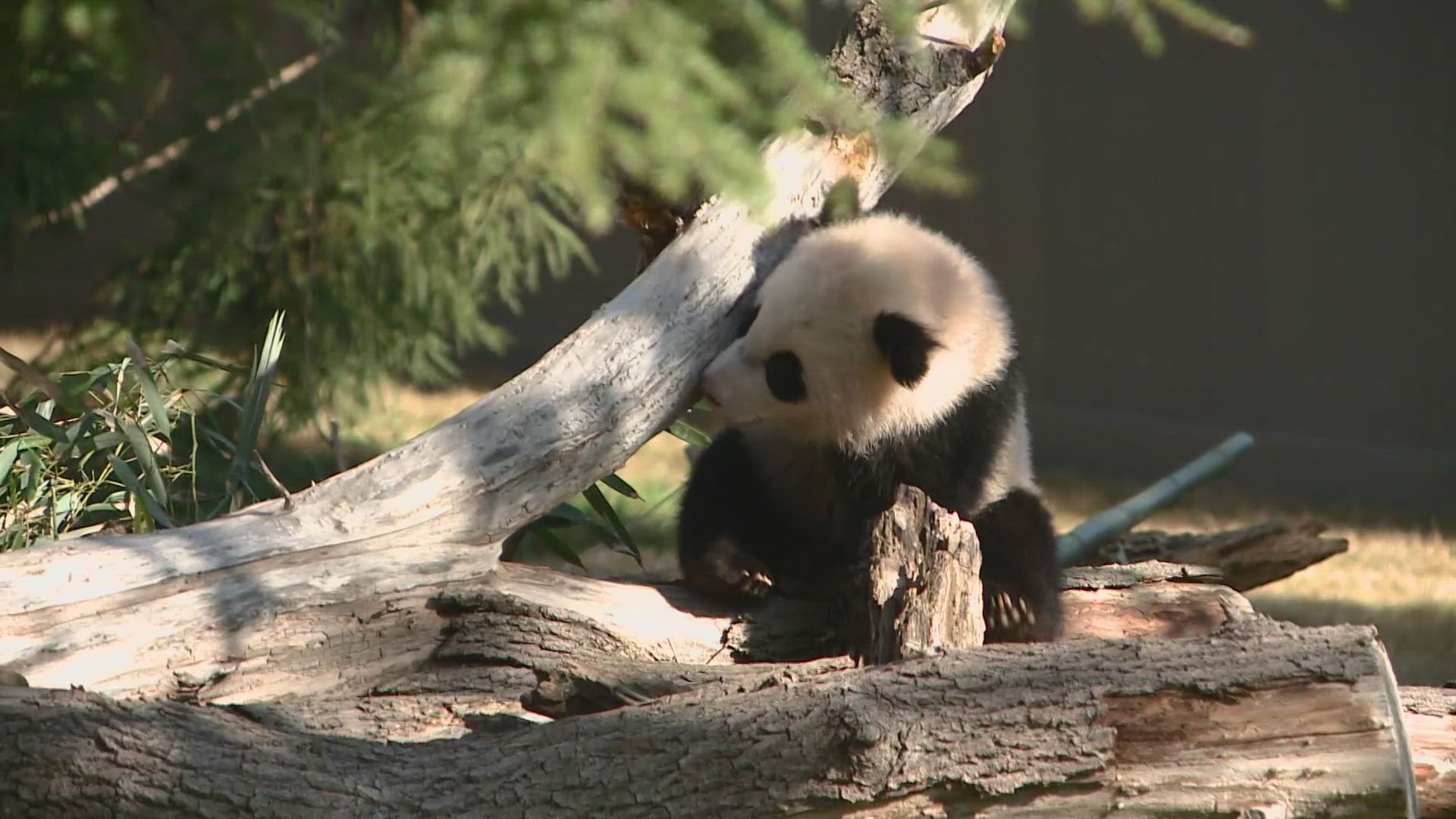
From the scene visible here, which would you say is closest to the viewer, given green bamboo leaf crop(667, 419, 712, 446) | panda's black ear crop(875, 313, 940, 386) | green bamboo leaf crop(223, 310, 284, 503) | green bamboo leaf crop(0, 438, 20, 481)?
panda's black ear crop(875, 313, 940, 386)

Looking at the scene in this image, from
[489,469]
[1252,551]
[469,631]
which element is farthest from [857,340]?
[1252,551]

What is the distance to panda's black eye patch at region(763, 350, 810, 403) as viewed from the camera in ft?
10.4

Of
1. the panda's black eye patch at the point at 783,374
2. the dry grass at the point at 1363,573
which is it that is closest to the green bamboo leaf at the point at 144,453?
the panda's black eye patch at the point at 783,374

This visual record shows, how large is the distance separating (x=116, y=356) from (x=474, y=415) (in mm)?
1560

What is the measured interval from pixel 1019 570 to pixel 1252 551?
163cm

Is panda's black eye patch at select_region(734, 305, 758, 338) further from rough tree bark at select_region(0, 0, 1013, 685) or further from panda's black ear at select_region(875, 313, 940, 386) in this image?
panda's black ear at select_region(875, 313, 940, 386)

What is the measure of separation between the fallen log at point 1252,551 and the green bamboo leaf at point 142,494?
2.62m

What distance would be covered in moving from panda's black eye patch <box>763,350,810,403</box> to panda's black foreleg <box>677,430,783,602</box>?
1.20 feet

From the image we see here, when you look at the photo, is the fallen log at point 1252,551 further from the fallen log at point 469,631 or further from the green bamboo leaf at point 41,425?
the green bamboo leaf at point 41,425

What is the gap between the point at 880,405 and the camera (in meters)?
3.21

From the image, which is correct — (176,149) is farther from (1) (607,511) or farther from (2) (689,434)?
(1) (607,511)

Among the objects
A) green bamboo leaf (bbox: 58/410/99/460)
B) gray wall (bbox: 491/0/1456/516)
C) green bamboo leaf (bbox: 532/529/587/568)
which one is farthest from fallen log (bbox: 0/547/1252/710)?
gray wall (bbox: 491/0/1456/516)

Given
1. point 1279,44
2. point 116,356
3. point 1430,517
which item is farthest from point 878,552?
point 1279,44

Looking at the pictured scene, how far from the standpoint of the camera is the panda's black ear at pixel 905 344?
304 centimetres
